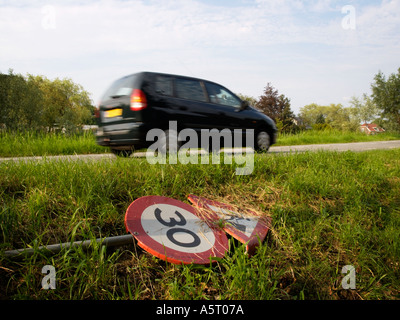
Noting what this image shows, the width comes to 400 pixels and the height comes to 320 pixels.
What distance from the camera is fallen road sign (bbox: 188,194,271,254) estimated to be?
7.98 feet

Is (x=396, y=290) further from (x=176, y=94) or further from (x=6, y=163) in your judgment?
(x=176, y=94)

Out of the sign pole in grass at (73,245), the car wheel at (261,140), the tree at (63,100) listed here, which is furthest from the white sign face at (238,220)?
the tree at (63,100)

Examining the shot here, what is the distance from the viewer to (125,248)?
2275 mm

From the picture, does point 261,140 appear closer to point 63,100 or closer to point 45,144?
point 45,144

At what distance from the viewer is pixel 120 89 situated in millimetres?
5992

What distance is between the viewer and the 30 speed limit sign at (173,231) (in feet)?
7.18

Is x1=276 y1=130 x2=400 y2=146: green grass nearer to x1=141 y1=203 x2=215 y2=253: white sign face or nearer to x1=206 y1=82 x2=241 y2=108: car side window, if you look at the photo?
x1=206 y1=82 x2=241 y2=108: car side window

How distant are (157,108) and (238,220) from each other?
365cm

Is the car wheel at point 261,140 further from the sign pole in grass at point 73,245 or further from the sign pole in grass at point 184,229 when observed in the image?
the sign pole in grass at point 73,245

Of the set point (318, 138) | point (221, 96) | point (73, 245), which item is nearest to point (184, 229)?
point (73, 245)
